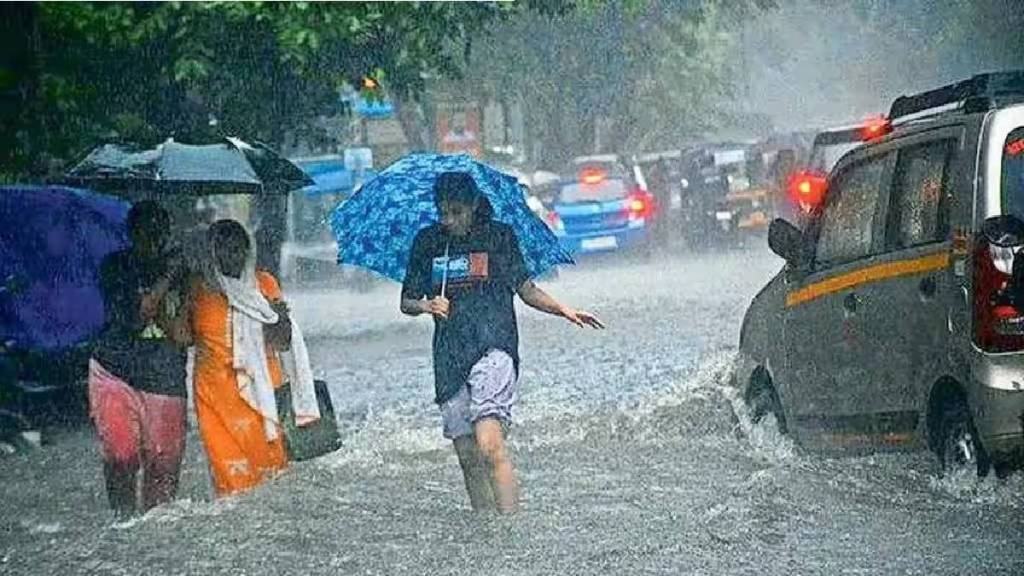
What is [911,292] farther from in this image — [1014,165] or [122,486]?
[122,486]

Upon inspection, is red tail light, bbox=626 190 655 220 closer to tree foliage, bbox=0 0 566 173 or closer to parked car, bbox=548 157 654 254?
parked car, bbox=548 157 654 254

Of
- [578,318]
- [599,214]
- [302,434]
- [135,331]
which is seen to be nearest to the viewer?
[578,318]

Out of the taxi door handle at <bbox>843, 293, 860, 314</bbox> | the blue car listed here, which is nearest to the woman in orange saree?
the taxi door handle at <bbox>843, 293, 860, 314</bbox>

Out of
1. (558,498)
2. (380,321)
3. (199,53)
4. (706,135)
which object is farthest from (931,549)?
(706,135)

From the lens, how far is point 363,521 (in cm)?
809

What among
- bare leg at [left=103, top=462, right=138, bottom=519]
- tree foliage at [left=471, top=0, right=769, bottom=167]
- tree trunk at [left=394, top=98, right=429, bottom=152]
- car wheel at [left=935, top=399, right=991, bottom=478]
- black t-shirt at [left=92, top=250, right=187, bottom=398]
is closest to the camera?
car wheel at [left=935, top=399, right=991, bottom=478]

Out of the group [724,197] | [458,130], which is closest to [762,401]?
[458,130]

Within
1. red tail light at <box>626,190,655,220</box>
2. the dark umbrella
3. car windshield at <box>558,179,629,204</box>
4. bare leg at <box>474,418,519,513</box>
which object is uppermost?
the dark umbrella

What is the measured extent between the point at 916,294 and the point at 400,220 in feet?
8.41

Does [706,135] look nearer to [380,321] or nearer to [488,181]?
[380,321]

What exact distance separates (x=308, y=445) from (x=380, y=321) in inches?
366

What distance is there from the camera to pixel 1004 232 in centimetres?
656

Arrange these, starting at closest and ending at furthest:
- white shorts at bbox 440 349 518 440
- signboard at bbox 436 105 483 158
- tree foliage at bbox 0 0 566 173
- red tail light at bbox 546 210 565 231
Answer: white shorts at bbox 440 349 518 440, tree foliage at bbox 0 0 566 173, signboard at bbox 436 105 483 158, red tail light at bbox 546 210 565 231

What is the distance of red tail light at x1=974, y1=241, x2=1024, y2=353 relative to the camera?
21.4 feet
